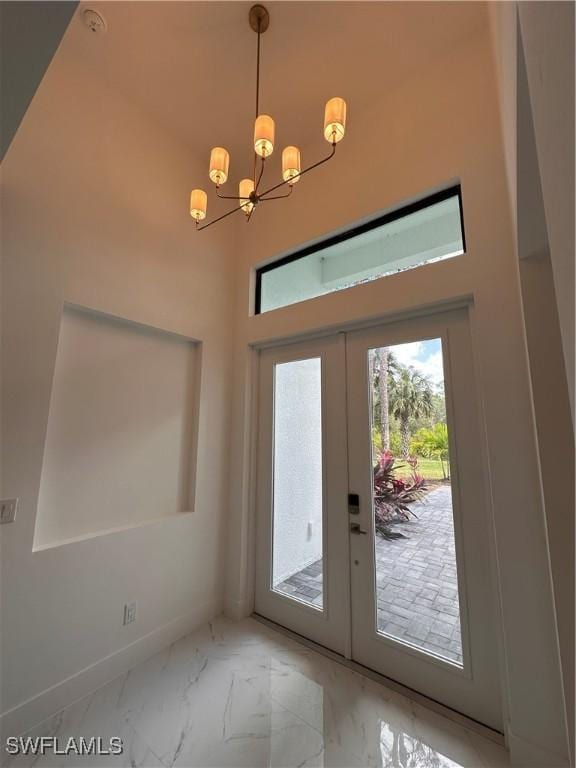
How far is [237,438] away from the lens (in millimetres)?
2951

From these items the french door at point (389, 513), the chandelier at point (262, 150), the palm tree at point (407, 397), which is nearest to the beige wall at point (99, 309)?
the french door at point (389, 513)

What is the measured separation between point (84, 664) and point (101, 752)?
1.57 feet

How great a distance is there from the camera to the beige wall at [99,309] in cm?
176

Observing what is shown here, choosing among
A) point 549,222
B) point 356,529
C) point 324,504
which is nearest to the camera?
point 549,222

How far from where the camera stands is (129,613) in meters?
2.16

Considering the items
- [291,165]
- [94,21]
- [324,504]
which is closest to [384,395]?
[324,504]

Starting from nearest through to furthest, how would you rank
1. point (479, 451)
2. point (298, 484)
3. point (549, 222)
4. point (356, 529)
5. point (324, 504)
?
point (549, 222) → point (479, 451) → point (356, 529) → point (324, 504) → point (298, 484)

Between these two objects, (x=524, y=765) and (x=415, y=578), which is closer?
(x=524, y=765)

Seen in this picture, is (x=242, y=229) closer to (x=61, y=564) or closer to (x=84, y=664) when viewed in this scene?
(x=61, y=564)

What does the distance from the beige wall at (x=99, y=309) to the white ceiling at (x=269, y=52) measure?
253 mm

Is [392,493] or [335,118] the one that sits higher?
[335,118]

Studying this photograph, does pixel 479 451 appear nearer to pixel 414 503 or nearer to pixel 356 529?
pixel 414 503

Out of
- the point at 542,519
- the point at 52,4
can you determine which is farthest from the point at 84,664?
the point at 52,4

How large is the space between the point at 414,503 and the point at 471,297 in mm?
1374
